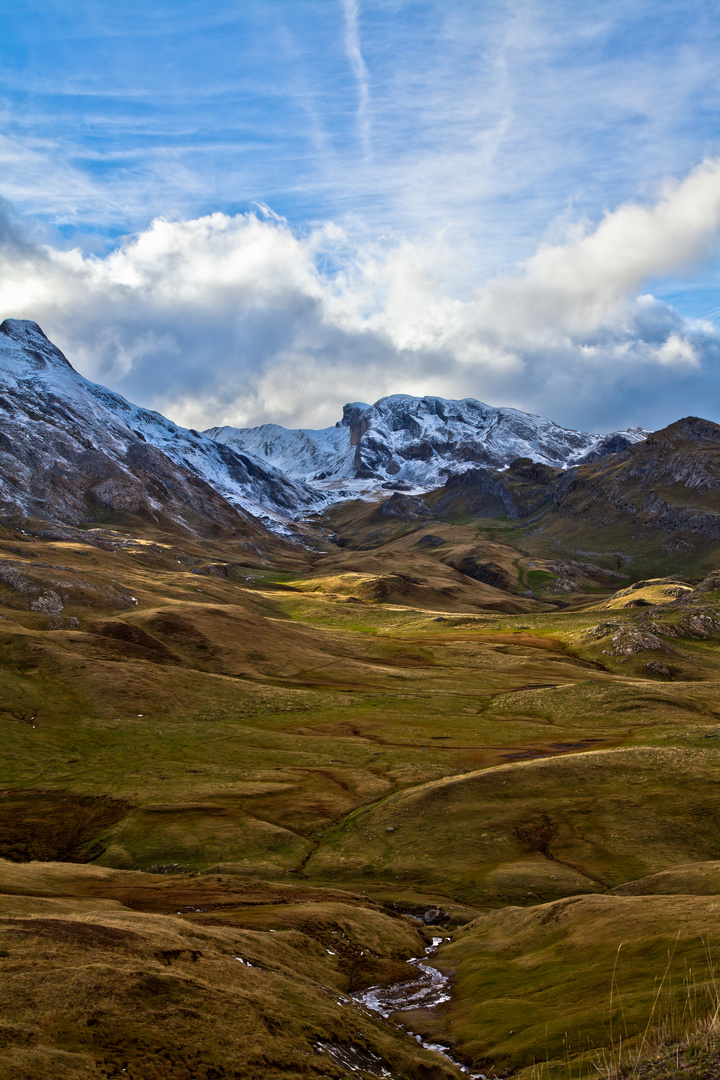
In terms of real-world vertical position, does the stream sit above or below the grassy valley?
below

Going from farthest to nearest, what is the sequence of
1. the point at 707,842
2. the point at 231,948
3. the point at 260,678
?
1. the point at 260,678
2. the point at 707,842
3. the point at 231,948

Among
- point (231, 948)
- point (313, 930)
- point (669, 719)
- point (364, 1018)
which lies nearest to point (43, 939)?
point (231, 948)

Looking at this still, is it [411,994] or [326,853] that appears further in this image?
[326,853]

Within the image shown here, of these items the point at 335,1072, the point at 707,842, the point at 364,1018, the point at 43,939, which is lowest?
the point at 707,842

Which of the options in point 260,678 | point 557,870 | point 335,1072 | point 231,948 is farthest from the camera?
point 260,678

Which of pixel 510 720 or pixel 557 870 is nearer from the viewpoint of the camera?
pixel 557 870

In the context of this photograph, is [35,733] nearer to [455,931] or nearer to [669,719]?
[455,931]

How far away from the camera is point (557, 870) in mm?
53719

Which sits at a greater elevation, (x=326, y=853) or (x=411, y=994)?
(x=411, y=994)

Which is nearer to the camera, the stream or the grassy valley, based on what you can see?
the grassy valley

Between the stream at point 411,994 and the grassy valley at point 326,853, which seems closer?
the grassy valley at point 326,853

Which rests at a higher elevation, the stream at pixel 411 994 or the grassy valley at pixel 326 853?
the grassy valley at pixel 326 853

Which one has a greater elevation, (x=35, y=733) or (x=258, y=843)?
(x=35, y=733)

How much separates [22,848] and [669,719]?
96.2 meters
